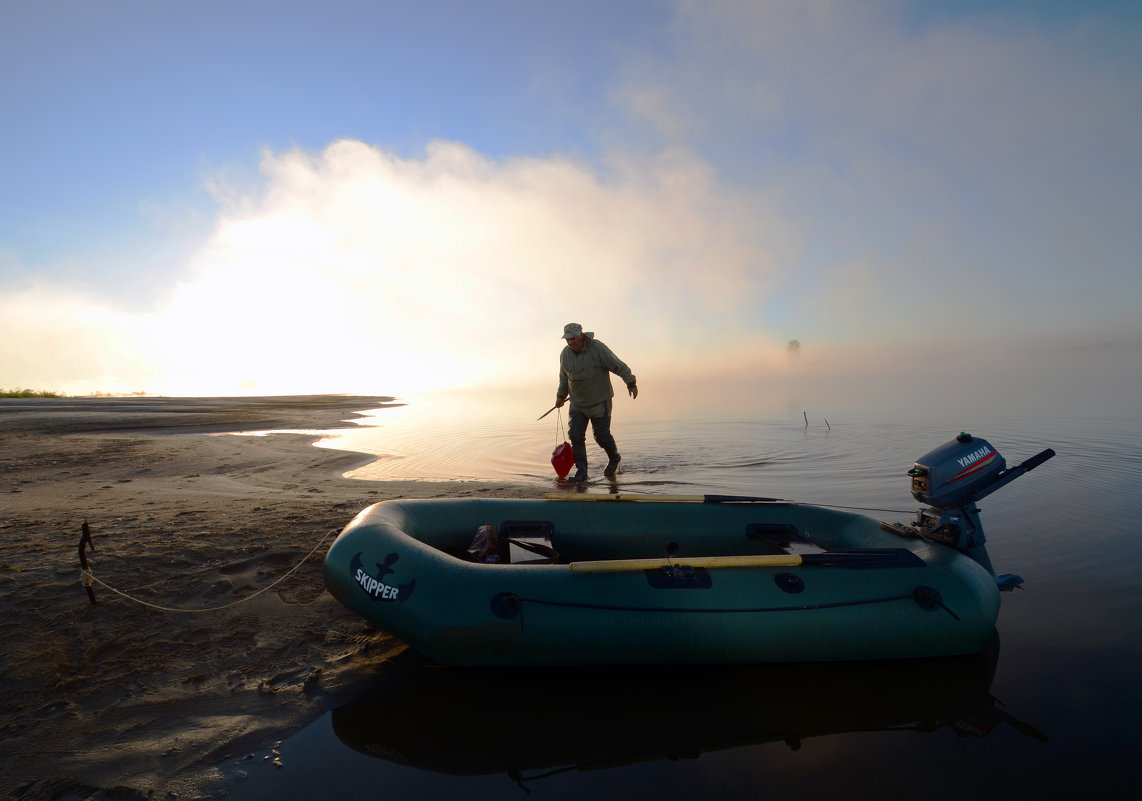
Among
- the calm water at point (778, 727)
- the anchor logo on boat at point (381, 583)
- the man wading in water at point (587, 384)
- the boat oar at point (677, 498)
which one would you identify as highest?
the man wading in water at point (587, 384)

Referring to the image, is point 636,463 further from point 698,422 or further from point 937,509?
point 698,422

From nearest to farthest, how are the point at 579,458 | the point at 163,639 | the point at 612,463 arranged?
the point at 163,639, the point at 579,458, the point at 612,463

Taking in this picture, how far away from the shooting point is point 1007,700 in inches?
106

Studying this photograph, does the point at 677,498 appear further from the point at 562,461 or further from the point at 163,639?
the point at 562,461

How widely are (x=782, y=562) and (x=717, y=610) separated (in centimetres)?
54

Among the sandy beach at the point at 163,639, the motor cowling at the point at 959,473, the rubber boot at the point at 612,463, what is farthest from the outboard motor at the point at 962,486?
the rubber boot at the point at 612,463

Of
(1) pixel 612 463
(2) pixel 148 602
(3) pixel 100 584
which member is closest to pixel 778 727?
(2) pixel 148 602

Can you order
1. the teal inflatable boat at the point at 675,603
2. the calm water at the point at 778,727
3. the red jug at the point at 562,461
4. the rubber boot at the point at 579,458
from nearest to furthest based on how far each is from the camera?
the calm water at the point at 778,727, the teal inflatable boat at the point at 675,603, the red jug at the point at 562,461, the rubber boot at the point at 579,458

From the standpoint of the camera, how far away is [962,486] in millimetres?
3658

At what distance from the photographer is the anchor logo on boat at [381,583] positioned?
2910mm

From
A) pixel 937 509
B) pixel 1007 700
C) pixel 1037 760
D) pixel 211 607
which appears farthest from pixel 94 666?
pixel 937 509

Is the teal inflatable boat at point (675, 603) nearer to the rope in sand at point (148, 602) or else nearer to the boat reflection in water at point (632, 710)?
the boat reflection in water at point (632, 710)

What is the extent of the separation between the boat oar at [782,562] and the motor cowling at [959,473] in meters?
0.64

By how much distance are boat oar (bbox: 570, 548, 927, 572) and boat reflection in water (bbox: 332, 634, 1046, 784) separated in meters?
0.56
